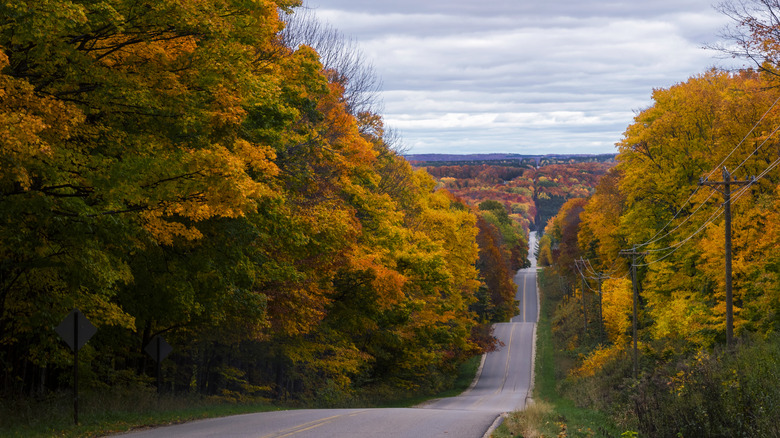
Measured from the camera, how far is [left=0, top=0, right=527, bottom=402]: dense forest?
41.8 feet

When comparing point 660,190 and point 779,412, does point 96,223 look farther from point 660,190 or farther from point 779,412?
point 660,190

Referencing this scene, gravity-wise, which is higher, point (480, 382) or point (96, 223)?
point (96, 223)

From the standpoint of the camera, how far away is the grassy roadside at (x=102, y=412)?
13930 millimetres

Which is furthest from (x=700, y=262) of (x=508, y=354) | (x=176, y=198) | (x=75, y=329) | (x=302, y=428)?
(x=508, y=354)

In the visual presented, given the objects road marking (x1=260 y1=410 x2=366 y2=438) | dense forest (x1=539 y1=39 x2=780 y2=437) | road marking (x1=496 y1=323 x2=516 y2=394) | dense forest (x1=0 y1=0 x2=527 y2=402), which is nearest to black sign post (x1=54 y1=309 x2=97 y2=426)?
dense forest (x1=0 y1=0 x2=527 y2=402)

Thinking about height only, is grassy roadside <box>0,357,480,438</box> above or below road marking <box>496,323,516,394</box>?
above

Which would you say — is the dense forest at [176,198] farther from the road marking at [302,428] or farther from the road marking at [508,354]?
the road marking at [508,354]

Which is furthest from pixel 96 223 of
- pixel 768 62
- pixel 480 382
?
pixel 480 382

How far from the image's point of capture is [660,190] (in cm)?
4069

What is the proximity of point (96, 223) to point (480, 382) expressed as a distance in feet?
162

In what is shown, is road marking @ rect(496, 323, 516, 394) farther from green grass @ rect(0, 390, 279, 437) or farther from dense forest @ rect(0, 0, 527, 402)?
green grass @ rect(0, 390, 279, 437)

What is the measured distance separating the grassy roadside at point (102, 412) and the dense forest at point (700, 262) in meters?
10.9

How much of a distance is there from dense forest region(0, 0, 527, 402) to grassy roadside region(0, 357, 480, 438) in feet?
4.38

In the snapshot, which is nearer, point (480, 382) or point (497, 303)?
point (480, 382)
